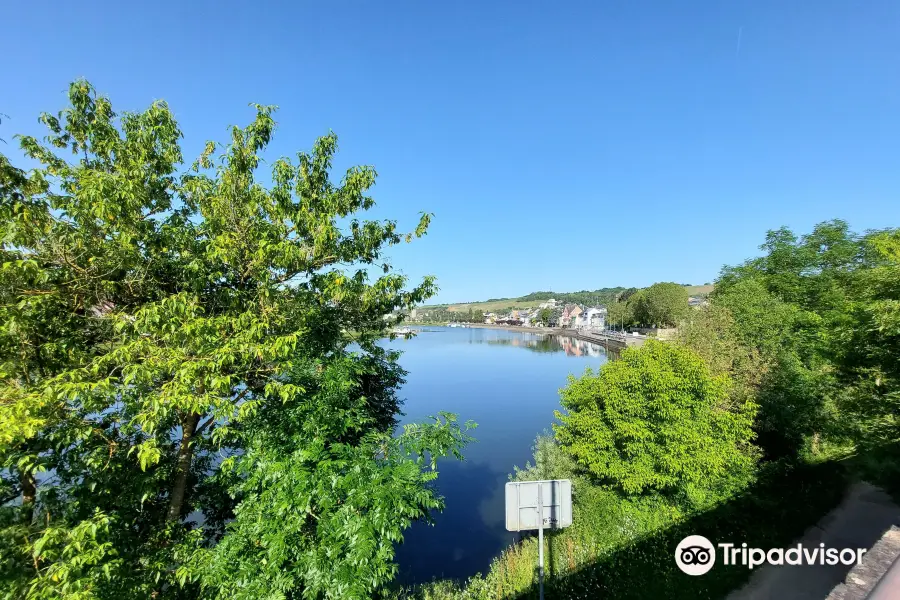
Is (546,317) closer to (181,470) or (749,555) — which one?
(749,555)

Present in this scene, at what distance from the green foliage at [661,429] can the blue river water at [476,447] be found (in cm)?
255

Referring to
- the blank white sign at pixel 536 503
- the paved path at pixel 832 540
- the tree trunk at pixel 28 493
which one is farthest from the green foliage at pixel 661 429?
the tree trunk at pixel 28 493

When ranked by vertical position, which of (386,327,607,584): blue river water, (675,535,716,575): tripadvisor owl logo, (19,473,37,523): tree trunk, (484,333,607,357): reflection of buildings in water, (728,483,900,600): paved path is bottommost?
(484,333,607,357): reflection of buildings in water

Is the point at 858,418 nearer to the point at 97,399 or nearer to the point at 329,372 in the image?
the point at 329,372

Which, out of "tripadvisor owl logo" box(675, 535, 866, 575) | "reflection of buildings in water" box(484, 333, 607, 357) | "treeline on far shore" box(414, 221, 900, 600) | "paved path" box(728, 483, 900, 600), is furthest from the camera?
"reflection of buildings in water" box(484, 333, 607, 357)

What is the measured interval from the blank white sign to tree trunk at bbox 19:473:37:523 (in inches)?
230

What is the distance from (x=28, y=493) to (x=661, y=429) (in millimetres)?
13277

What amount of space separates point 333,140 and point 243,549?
6.62 m

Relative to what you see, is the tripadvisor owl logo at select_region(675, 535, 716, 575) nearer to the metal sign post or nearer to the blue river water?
the blue river water

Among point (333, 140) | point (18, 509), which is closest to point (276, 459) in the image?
point (18, 509)

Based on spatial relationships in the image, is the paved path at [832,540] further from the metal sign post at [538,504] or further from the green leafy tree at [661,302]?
the green leafy tree at [661,302]

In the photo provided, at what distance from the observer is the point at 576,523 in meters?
12.3

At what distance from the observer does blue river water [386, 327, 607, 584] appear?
45.3 ft

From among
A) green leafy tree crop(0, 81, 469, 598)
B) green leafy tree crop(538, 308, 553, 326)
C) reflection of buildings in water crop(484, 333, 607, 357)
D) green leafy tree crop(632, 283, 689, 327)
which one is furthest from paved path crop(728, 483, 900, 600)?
green leafy tree crop(538, 308, 553, 326)
